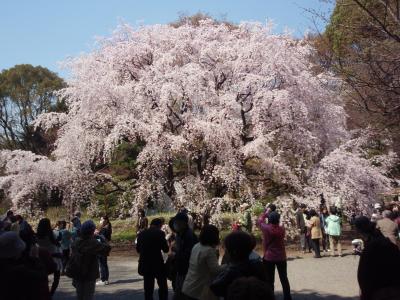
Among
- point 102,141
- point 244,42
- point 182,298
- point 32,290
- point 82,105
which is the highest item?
point 244,42

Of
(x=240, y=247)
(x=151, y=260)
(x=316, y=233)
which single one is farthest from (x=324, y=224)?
(x=240, y=247)

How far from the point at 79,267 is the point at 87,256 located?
17cm

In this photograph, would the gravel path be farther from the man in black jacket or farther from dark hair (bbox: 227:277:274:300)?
dark hair (bbox: 227:277:274:300)

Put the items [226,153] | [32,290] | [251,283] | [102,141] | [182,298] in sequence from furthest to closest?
[102,141] → [226,153] → [182,298] → [32,290] → [251,283]

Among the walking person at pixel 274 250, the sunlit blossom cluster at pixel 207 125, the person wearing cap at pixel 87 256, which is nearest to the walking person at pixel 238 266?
the person wearing cap at pixel 87 256

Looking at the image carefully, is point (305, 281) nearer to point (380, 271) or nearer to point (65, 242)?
point (380, 271)

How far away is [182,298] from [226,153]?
993 centimetres

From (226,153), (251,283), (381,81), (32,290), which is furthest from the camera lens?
(226,153)

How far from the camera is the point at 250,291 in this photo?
7.29ft

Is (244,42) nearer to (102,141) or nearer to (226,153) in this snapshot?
(226,153)

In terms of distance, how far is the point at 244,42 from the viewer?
16109mm

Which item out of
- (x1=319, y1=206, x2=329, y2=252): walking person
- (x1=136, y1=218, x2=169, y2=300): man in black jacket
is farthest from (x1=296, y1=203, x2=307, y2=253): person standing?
(x1=136, y1=218, x2=169, y2=300): man in black jacket

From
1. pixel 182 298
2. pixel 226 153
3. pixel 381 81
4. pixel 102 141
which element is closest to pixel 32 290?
pixel 182 298

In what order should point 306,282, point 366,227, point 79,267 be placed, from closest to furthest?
point 366,227 → point 79,267 → point 306,282
